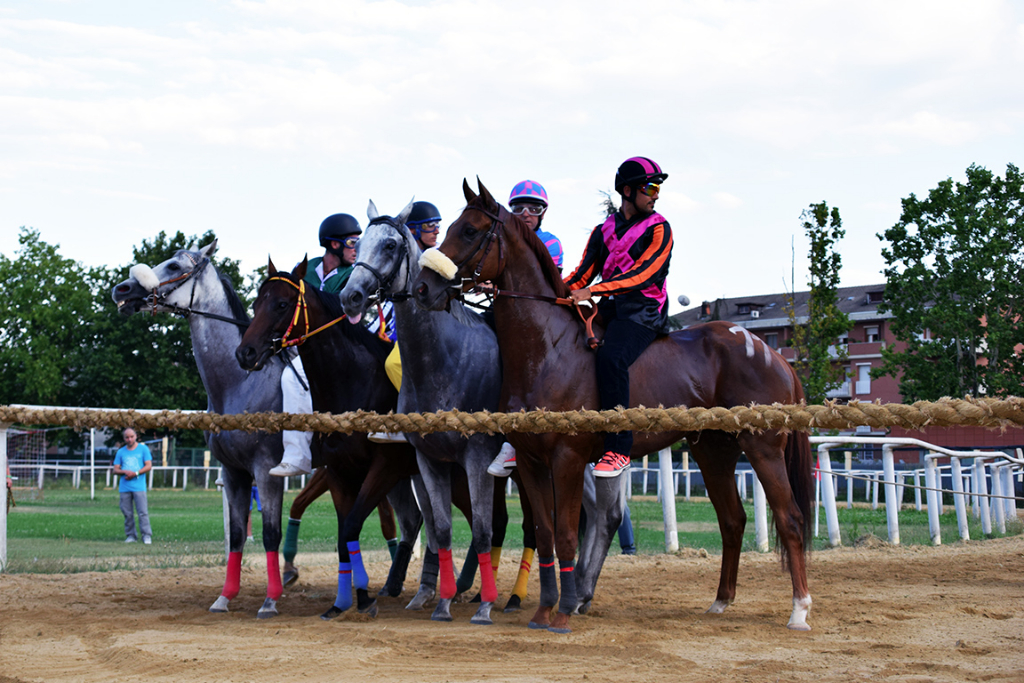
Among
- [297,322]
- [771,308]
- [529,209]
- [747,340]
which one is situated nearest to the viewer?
[747,340]

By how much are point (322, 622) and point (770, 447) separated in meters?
3.43

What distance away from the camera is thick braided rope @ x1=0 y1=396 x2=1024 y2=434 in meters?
4.00

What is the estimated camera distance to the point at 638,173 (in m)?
6.30

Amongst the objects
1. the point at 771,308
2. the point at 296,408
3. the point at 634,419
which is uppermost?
the point at 771,308

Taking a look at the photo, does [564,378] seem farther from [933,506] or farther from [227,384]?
[933,506]

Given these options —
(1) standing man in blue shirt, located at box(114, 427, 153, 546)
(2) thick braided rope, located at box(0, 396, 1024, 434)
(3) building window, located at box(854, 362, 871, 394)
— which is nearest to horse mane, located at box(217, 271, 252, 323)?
(2) thick braided rope, located at box(0, 396, 1024, 434)

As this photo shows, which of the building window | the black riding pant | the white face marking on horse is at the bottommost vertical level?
the black riding pant

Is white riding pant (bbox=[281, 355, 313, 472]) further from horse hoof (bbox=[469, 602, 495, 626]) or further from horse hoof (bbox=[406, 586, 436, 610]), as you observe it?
horse hoof (bbox=[469, 602, 495, 626])

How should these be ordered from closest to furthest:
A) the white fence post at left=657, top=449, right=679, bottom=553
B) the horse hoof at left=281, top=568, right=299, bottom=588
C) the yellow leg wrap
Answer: the yellow leg wrap
the horse hoof at left=281, top=568, right=299, bottom=588
the white fence post at left=657, top=449, right=679, bottom=553

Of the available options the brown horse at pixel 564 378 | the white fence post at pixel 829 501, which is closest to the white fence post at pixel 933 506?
the white fence post at pixel 829 501

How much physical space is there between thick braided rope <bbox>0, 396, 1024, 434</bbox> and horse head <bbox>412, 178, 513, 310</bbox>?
0.79 meters

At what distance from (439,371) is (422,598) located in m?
2.07

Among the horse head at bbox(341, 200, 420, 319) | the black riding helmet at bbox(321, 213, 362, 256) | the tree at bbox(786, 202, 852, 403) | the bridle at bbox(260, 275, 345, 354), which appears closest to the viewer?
the horse head at bbox(341, 200, 420, 319)

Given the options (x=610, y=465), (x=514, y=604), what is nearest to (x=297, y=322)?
(x=610, y=465)
